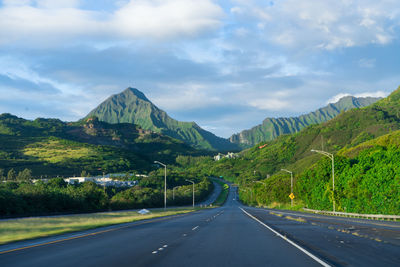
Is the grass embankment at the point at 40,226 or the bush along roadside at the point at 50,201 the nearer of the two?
the grass embankment at the point at 40,226

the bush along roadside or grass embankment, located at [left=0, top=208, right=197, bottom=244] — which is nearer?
grass embankment, located at [left=0, top=208, right=197, bottom=244]

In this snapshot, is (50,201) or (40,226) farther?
(50,201)

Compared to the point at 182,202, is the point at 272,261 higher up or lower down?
higher up

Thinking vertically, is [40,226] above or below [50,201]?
above

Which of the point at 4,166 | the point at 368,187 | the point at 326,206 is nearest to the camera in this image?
the point at 368,187

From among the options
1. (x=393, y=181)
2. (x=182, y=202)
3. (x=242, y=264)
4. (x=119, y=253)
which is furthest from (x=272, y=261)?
(x=182, y=202)

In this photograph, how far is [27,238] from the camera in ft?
63.9

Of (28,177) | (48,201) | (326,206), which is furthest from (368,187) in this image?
(28,177)

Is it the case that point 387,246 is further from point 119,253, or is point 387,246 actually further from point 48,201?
point 48,201

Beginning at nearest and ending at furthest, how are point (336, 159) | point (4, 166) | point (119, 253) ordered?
1. point (119, 253)
2. point (336, 159)
3. point (4, 166)

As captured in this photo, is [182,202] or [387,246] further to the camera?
[182,202]

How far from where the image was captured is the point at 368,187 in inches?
1795

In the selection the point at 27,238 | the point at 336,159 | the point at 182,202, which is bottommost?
the point at 182,202

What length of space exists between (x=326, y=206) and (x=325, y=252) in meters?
52.1
